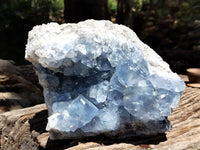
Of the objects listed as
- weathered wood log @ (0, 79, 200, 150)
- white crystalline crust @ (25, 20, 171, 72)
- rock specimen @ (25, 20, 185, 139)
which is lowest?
weathered wood log @ (0, 79, 200, 150)

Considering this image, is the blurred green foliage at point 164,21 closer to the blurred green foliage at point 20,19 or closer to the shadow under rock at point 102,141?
the blurred green foliage at point 20,19

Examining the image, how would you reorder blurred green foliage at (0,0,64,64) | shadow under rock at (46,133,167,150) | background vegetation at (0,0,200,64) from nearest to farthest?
shadow under rock at (46,133,167,150) → blurred green foliage at (0,0,64,64) → background vegetation at (0,0,200,64)

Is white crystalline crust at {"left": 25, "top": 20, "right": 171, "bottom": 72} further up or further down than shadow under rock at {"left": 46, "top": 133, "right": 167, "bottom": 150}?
further up

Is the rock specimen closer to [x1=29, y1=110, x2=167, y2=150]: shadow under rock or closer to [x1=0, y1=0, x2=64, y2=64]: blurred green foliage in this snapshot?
[x1=29, y1=110, x2=167, y2=150]: shadow under rock

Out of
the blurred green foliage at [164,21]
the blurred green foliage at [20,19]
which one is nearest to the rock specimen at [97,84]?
the blurred green foliage at [20,19]

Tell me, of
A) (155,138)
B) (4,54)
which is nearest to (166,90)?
(155,138)

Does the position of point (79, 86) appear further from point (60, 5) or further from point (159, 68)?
point (60, 5)

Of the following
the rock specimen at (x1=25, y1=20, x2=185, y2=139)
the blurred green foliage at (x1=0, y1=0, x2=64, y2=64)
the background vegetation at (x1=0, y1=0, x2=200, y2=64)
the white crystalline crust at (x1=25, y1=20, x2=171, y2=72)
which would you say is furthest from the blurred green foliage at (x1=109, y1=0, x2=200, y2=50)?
the rock specimen at (x1=25, y1=20, x2=185, y2=139)
